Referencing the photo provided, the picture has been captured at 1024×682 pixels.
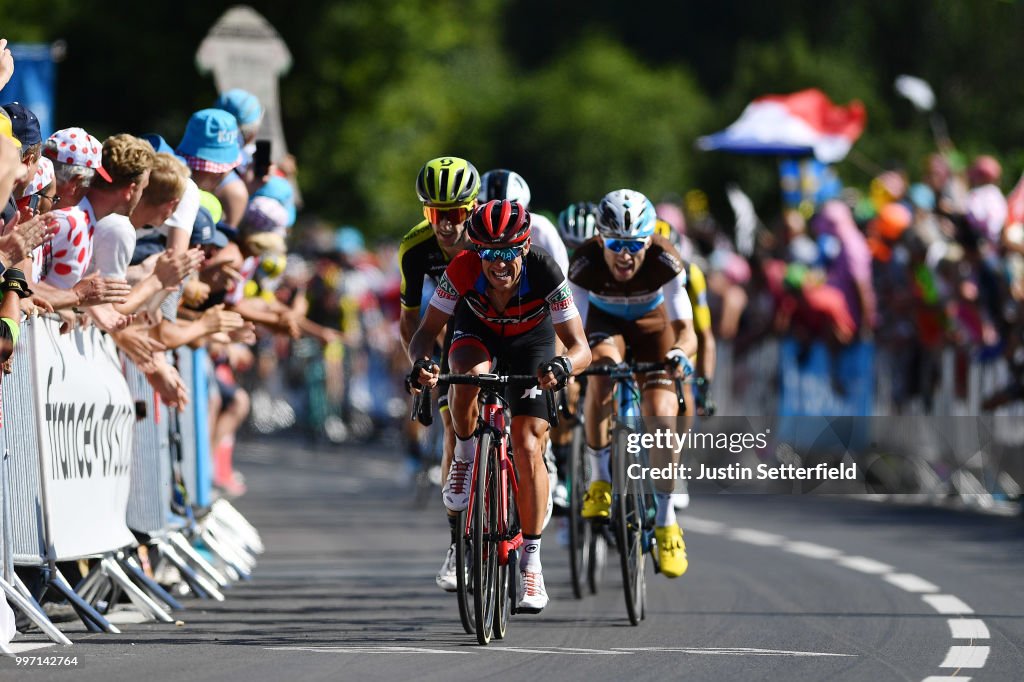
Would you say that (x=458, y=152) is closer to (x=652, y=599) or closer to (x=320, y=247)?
(x=320, y=247)

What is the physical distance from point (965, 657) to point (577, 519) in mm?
3368

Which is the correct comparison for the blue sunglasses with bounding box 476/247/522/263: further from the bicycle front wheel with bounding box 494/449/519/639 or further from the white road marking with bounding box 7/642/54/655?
the white road marking with bounding box 7/642/54/655

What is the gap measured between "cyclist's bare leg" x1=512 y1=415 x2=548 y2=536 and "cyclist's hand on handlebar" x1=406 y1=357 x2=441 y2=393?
0.57 m

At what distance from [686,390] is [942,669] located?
4.87 m

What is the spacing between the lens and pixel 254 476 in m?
24.3

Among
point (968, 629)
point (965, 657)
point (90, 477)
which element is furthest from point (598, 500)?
point (90, 477)

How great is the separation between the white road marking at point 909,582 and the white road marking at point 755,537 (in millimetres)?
2335

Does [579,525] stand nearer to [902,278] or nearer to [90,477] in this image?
[90,477]

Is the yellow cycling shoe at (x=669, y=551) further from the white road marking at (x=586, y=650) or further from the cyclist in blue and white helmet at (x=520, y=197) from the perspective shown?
the cyclist in blue and white helmet at (x=520, y=197)

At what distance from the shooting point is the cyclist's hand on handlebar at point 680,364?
1153cm

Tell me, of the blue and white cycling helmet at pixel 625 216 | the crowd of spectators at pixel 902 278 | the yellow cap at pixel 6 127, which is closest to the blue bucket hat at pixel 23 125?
the yellow cap at pixel 6 127

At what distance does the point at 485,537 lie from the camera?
34.0 ft

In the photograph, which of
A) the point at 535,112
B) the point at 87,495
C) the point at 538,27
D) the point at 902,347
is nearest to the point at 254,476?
the point at 902,347

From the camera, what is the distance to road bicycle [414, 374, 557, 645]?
10203mm
